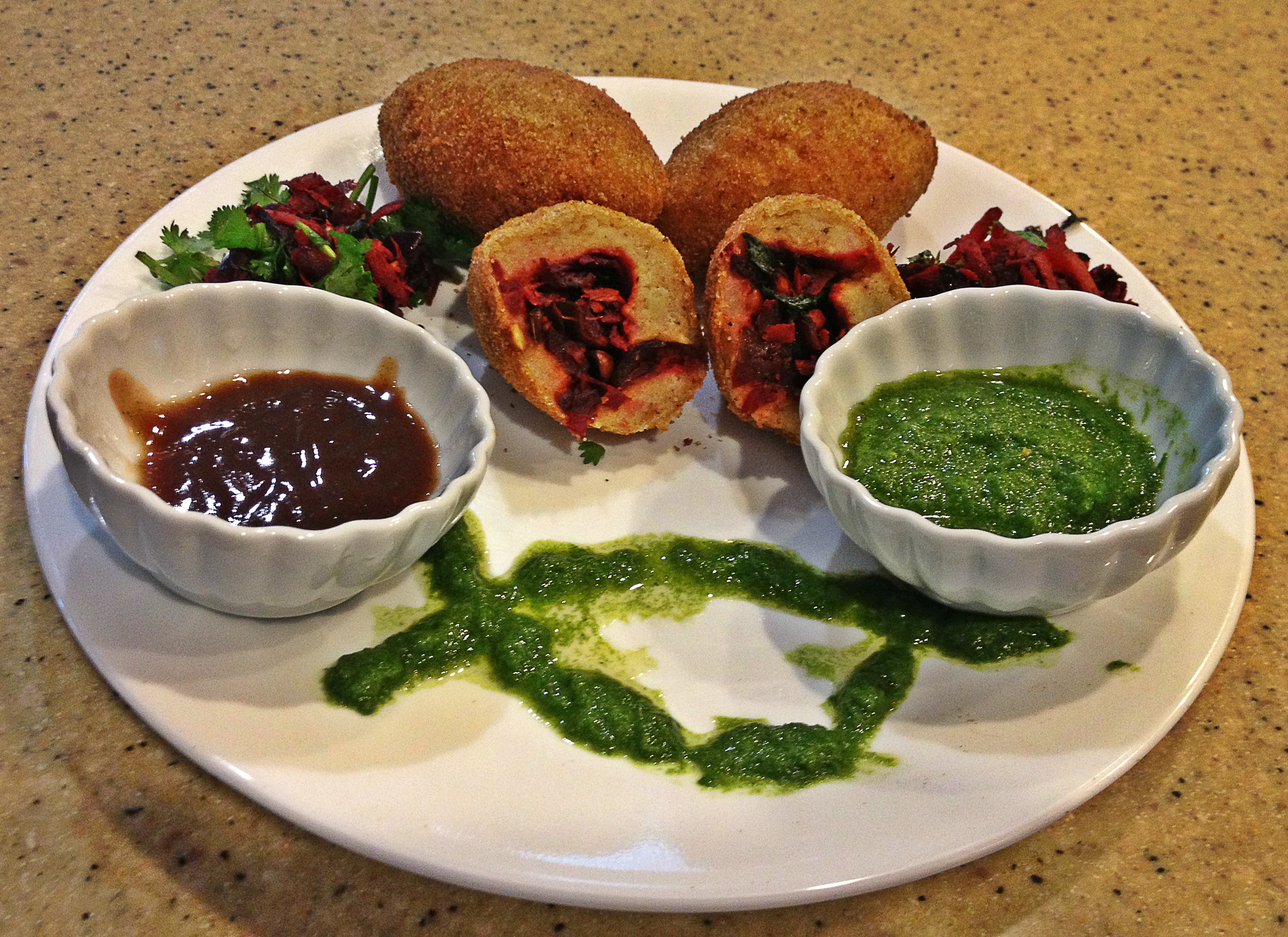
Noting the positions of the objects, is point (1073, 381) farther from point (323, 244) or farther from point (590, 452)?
point (323, 244)

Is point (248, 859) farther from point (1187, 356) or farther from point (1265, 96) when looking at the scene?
point (1265, 96)

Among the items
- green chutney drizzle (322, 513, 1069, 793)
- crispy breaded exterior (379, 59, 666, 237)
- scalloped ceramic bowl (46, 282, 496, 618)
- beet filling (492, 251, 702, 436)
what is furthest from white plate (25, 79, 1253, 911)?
crispy breaded exterior (379, 59, 666, 237)

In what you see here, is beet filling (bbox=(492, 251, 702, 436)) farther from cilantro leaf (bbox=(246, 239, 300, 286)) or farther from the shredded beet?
the shredded beet

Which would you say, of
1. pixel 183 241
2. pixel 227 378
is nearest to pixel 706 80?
pixel 183 241

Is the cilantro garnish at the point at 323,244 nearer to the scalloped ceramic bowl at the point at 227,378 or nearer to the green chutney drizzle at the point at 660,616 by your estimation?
the scalloped ceramic bowl at the point at 227,378

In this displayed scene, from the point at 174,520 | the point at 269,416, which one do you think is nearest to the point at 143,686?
the point at 174,520

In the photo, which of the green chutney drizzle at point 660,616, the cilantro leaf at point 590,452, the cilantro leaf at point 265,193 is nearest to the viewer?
the green chutney drizzle at point 660,616

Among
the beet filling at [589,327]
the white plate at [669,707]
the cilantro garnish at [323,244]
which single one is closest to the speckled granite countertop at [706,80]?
the white plate at [669,707]
